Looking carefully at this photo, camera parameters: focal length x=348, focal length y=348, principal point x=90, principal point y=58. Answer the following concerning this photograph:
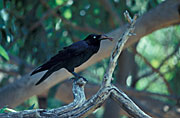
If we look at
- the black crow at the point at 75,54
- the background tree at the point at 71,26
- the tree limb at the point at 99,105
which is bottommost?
the tree limb at the point at 99,105

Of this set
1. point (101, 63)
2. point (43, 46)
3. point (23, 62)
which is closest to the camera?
point (43, 46)

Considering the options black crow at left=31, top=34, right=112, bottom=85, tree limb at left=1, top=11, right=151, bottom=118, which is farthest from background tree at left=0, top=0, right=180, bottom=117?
tree limb at left=1, top=11, right=151, bottom=118

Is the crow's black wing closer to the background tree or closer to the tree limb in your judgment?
the background tree

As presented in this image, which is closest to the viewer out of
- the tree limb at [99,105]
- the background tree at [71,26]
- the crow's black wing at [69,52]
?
the tree limb at [99,105]

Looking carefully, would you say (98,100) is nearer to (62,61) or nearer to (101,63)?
(62,61)

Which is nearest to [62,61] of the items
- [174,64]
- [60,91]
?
[60,91]

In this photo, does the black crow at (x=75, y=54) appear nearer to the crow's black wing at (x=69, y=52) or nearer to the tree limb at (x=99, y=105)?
the crow's black wing at (x=69, y=52)

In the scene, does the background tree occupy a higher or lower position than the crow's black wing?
higher

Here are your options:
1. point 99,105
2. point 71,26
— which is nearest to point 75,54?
point 99,105

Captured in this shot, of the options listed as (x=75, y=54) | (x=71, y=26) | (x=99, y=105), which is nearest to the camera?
(x=99, y=105)

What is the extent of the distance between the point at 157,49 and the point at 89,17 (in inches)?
97.1

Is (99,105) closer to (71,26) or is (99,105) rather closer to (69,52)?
(69,52)

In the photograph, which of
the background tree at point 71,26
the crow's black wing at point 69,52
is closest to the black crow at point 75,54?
the crow's black wing at point 69,52

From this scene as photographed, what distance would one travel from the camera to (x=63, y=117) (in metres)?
2.42
